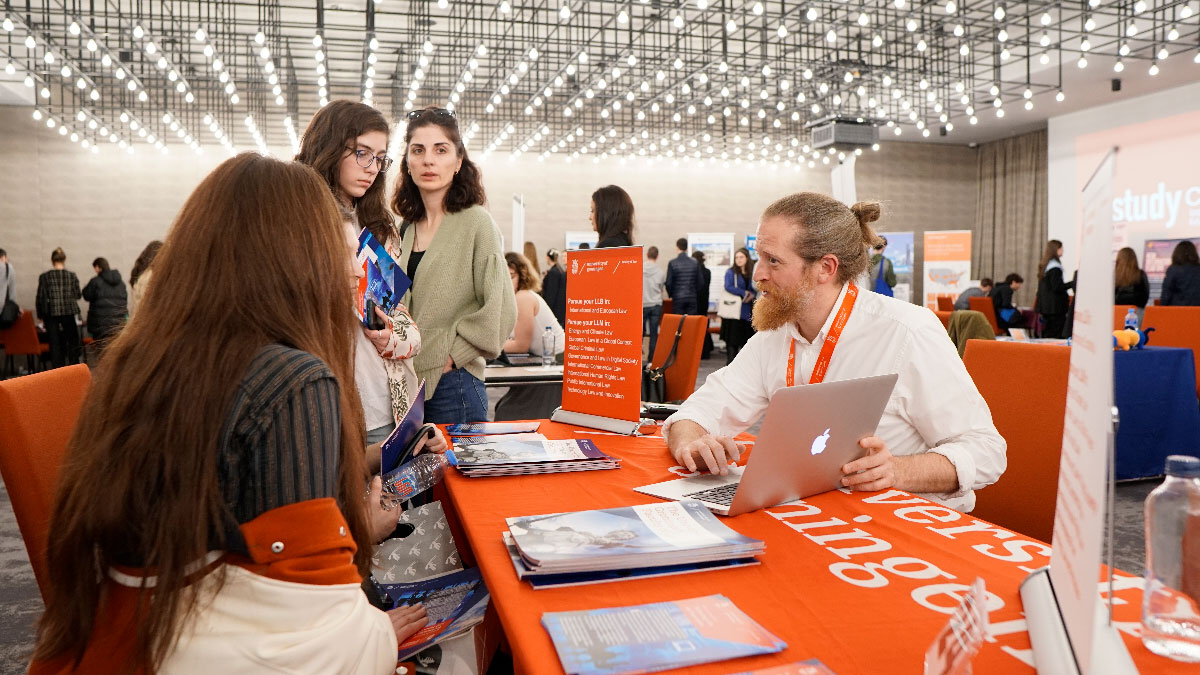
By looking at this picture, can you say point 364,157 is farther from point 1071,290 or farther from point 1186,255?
point 1071,290

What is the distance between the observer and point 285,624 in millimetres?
969

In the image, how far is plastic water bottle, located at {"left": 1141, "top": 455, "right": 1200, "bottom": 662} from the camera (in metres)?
0.93

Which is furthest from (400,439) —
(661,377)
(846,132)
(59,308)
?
(59,308)

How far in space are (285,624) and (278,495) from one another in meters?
0.15

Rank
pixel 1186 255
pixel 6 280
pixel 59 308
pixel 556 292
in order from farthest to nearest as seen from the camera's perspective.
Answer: pixel 59 308 < pixel 6 280 < pixel 1186 255 < pixel 556 292

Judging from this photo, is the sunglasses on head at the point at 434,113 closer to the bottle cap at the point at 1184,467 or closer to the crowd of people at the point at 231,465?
the crowd of people at the point at 231,465

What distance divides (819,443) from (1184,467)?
1.89ft

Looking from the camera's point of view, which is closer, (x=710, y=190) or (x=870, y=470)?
(x=870, y=470)

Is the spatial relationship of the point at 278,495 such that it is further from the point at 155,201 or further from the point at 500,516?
the point at 155,201

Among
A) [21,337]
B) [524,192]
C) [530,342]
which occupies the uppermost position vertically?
[524,192]

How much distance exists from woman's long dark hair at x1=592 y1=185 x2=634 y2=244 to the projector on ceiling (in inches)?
246

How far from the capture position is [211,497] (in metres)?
0.96

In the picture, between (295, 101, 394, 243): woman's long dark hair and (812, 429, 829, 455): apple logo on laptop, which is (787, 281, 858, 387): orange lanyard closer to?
(812, 429, 829, 455): apple logo on laptop

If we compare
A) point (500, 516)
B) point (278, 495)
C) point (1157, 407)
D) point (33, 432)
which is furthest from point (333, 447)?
point (1157, 407)
